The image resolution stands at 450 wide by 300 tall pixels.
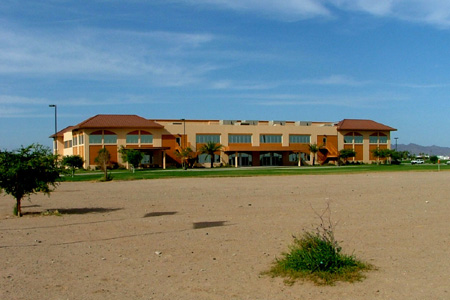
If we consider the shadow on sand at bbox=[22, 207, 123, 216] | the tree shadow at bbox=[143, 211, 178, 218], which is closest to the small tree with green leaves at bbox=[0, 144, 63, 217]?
the shadow on sand at bbox=[22, 207, 123, 216]

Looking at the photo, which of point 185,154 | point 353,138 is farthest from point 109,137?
point 353,138

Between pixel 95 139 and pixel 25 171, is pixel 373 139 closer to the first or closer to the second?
pixel 95 139

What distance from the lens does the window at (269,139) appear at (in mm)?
103000

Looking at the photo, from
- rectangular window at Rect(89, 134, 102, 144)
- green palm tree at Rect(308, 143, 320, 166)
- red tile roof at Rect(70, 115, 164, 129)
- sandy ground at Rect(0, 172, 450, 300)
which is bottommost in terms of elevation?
sandy ground at Rect(0, 172, 450, 300)

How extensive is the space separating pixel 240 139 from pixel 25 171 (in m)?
83.9

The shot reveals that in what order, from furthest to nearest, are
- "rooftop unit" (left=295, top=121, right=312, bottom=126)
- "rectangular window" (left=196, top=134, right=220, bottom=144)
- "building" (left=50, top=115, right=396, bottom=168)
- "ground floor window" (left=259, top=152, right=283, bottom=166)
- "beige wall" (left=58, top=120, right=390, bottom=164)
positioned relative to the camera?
"rooftop unit" (left=295, top=121, right=312, bottom=126), "ground floor window" (left=259, top=152, right=283, bottom=166), "rectangular window" (left=196, top=134, right=220, bottom=144), "beige wall" (left=58, top=120, right=390, bottom=164), "building" (left=50, top=115, right=396, bottom=168)

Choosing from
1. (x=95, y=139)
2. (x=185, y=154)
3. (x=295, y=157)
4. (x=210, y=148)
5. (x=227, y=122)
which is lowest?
(x=295, y=157)

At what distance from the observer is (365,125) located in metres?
114

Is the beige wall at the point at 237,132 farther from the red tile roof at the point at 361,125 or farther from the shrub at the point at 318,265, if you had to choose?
the shrub at the point at 318,265

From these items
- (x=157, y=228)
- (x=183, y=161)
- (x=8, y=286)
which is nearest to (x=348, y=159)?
(x=183, y=161)

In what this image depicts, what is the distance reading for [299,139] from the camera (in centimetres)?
10644

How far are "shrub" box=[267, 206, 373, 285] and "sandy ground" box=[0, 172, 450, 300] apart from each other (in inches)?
10.8

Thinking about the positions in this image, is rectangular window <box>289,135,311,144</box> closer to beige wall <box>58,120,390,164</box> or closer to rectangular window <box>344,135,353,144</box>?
beige wall <box>58,120,390,164</box>

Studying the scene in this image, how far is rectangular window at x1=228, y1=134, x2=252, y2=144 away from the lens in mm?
101312
